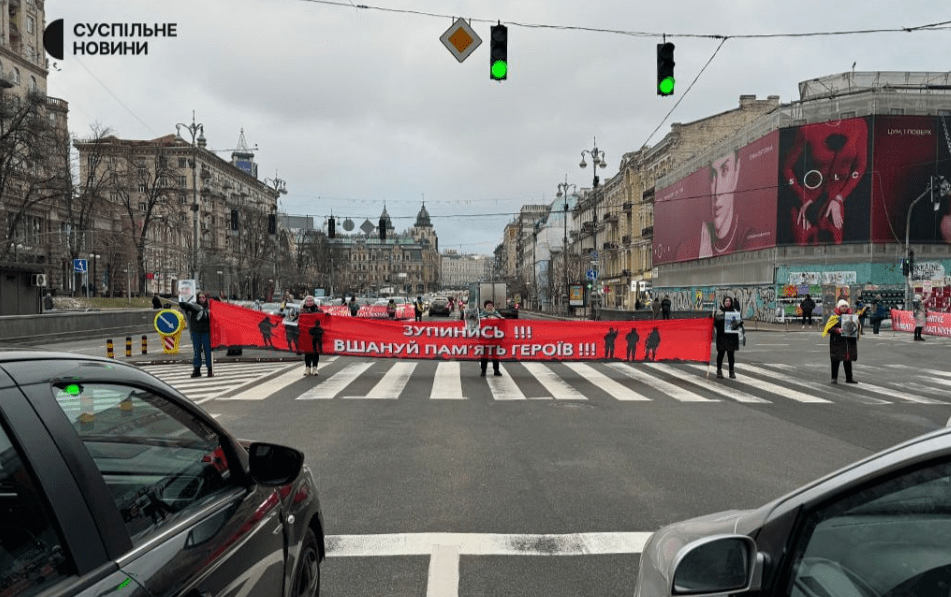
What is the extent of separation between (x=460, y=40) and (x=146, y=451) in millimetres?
10626

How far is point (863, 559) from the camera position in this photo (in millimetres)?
1680

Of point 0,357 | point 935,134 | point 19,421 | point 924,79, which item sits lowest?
point 19,421

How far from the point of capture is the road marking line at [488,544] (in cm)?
455

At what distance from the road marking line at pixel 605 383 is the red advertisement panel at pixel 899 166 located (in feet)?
106

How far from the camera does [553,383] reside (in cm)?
1393

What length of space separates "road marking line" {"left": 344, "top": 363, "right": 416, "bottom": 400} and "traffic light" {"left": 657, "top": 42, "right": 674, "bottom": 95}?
7271 mm

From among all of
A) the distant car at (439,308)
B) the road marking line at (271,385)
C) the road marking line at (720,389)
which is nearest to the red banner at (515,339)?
the road marking line at (271,385)

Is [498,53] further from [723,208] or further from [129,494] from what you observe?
[723,208]

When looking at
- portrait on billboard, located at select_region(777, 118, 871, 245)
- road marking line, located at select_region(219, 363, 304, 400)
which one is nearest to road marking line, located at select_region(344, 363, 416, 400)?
road marking line, located at select_region(219, 363, 304, 400)

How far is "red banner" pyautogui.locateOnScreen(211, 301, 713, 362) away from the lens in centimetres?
1563

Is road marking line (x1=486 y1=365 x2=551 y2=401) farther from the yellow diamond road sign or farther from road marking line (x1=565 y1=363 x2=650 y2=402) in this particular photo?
the yellow diamond road sign

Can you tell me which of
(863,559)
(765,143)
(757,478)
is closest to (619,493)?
(757,478)

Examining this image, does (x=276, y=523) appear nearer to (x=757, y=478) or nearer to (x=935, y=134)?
(x=757, y=478)

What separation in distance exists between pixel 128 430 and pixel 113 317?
33872 mm
